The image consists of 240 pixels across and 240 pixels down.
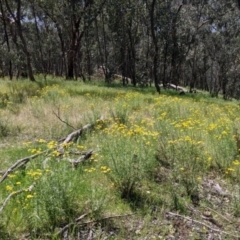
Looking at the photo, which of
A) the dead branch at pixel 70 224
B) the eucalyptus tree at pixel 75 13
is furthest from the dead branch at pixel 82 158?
the eucalyptus tree at pixel 75 13

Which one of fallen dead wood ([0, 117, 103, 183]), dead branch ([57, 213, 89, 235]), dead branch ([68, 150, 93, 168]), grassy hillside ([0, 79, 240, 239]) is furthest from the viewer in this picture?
dead branch ([68, 150, 93, 168])

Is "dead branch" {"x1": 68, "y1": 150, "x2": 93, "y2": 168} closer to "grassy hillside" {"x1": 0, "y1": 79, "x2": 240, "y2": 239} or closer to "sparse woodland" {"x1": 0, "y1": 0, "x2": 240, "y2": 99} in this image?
"grassy hillside" {"x1": 0, "y1": 79, "x2": 240, "y2": 239}

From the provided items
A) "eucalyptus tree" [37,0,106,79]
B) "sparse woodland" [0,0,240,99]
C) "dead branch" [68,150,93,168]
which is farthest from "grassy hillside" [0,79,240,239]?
"eucalyptus tree" [37,0,106,79]

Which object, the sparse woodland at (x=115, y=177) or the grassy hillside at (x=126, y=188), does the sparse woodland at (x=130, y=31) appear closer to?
the sparse woodland at (x=115, y=177)

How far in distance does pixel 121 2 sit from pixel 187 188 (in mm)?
19095

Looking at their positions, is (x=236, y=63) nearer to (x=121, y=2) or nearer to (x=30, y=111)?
(x=121, y=2)

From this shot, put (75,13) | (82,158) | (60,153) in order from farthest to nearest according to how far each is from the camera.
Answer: (75,13), (82,158), (60,153)

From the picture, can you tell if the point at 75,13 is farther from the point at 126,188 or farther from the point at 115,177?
the point at 126,188

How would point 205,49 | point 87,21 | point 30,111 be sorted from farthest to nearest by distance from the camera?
point 205,49 → point 87,21 → point 30,111

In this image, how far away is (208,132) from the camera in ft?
23.2

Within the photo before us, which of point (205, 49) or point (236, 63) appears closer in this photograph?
point (236, 63)

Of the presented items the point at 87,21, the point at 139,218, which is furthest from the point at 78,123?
the point at 87,21

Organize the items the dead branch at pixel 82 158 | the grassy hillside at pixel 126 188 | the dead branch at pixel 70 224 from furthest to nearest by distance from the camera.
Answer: the dead branch at pixel 82 158, the grassy hillside at pixel 126 188, the dead branch at pixel 70 224

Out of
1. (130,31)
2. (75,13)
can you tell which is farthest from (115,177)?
(130,31)
